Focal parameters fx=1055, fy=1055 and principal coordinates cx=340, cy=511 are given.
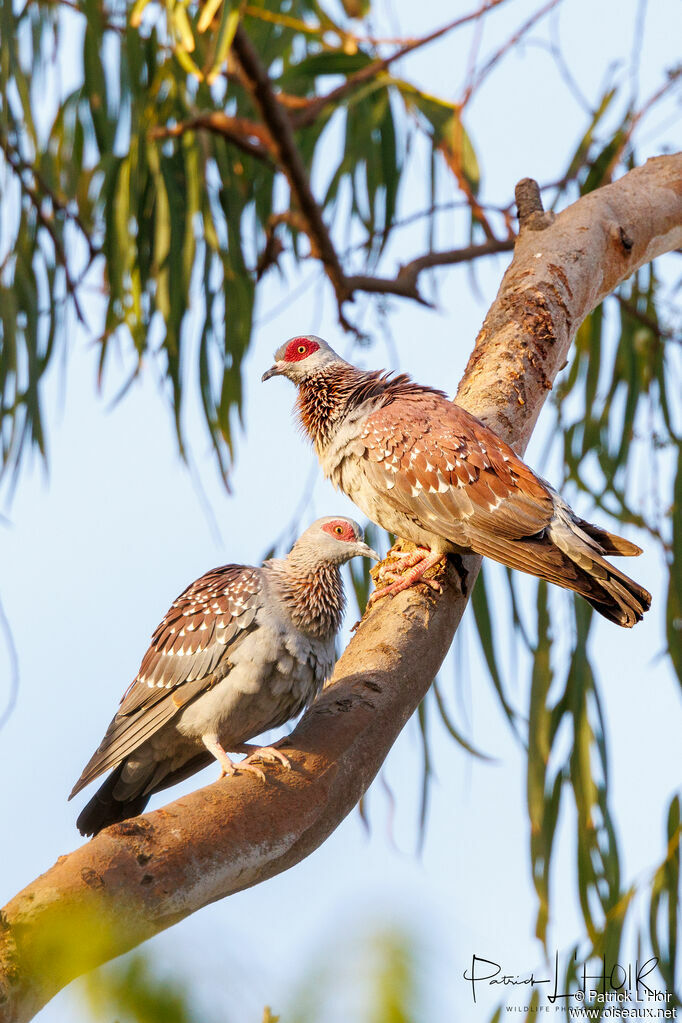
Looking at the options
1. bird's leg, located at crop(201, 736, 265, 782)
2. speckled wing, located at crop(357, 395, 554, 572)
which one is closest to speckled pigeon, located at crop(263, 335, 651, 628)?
speckled wing, located at crop(357, 395, 554, 572)

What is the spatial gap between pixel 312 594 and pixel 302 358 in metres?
0.99

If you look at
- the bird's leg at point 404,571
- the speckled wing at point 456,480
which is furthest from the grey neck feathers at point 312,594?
the speckled wing at point 456,480

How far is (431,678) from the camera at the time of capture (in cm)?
245

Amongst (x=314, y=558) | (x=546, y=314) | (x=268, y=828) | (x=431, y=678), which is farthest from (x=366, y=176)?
(x=268, y=828)

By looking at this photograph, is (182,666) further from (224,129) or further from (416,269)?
(416,269)

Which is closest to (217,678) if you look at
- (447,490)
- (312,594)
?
(312,594)

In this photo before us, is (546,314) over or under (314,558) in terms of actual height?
over

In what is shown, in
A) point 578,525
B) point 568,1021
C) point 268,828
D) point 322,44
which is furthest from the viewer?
point 322,44

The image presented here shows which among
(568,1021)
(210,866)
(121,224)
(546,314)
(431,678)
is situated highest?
(121,224)

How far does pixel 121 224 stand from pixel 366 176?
1.09 m

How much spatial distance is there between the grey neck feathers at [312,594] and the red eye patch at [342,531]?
12cm

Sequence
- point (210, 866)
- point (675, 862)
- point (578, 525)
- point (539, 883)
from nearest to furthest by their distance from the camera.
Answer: point (210, 866) → point (675, 862) → point (578, 525) → point (539, 883)

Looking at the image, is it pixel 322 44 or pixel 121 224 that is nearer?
pixel 121 224

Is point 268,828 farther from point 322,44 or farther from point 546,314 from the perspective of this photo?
point 322,44
